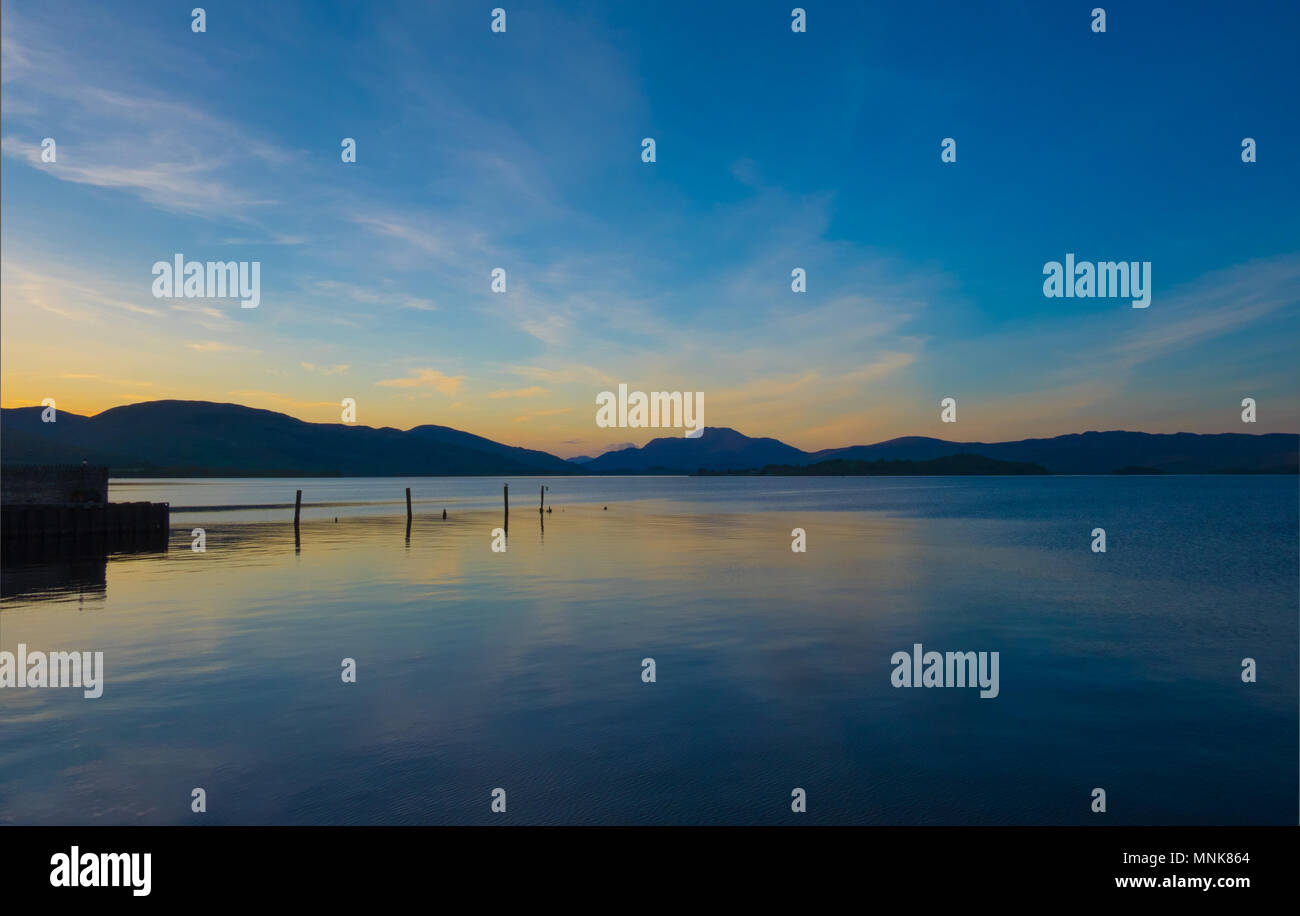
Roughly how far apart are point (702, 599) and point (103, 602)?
22.5m

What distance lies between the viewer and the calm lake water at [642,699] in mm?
10352

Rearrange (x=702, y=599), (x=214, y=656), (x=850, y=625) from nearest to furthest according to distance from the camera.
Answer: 1. (x=214, y=656)
2. (x=850, y=625)
3. (x=702, y=599)

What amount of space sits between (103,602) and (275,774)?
67.8 feet

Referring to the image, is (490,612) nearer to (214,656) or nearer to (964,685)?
(214,656)

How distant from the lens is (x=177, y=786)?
34.9ft

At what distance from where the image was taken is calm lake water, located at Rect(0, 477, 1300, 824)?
10.4 metres

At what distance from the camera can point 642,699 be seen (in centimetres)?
1507
